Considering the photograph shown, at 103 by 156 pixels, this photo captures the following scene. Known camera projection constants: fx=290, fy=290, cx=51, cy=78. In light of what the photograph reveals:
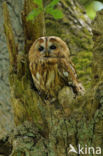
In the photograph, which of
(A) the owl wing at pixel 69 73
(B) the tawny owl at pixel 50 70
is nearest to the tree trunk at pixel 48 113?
(B) the tawny owl at pixel 50 70

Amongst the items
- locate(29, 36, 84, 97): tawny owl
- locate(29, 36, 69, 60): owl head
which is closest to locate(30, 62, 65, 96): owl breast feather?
locate(29, 36, 84, 97): tawny owl

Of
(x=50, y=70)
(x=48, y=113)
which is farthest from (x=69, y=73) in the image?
(x=48, y=113)

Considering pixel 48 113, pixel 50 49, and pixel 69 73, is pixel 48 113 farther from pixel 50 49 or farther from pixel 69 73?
pixel 50 49

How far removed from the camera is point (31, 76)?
314 centimetres

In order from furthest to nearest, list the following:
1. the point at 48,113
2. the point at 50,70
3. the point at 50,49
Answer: the point at 50,49
the point at 50,70
the point at 48,113

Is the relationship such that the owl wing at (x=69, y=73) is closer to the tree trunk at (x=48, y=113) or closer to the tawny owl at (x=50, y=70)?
the tawny owl at (x=50, y=70)

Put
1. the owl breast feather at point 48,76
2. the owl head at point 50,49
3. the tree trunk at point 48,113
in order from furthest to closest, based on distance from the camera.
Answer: the owl head at point 50,49
the owl breast feather at point 48,76
the tree trunk at point 48,113

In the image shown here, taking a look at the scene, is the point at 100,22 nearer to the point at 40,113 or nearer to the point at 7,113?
the point at 40,113

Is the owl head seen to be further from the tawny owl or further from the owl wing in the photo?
the owl wing

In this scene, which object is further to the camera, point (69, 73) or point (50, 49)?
point (50, 49)

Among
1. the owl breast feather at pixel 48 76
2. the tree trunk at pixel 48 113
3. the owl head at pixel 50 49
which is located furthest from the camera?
the owl head at pixel 50 49

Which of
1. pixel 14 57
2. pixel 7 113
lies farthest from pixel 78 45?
pixel 14 57

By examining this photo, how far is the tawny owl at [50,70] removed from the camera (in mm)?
3332

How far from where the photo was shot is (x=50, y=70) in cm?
338
